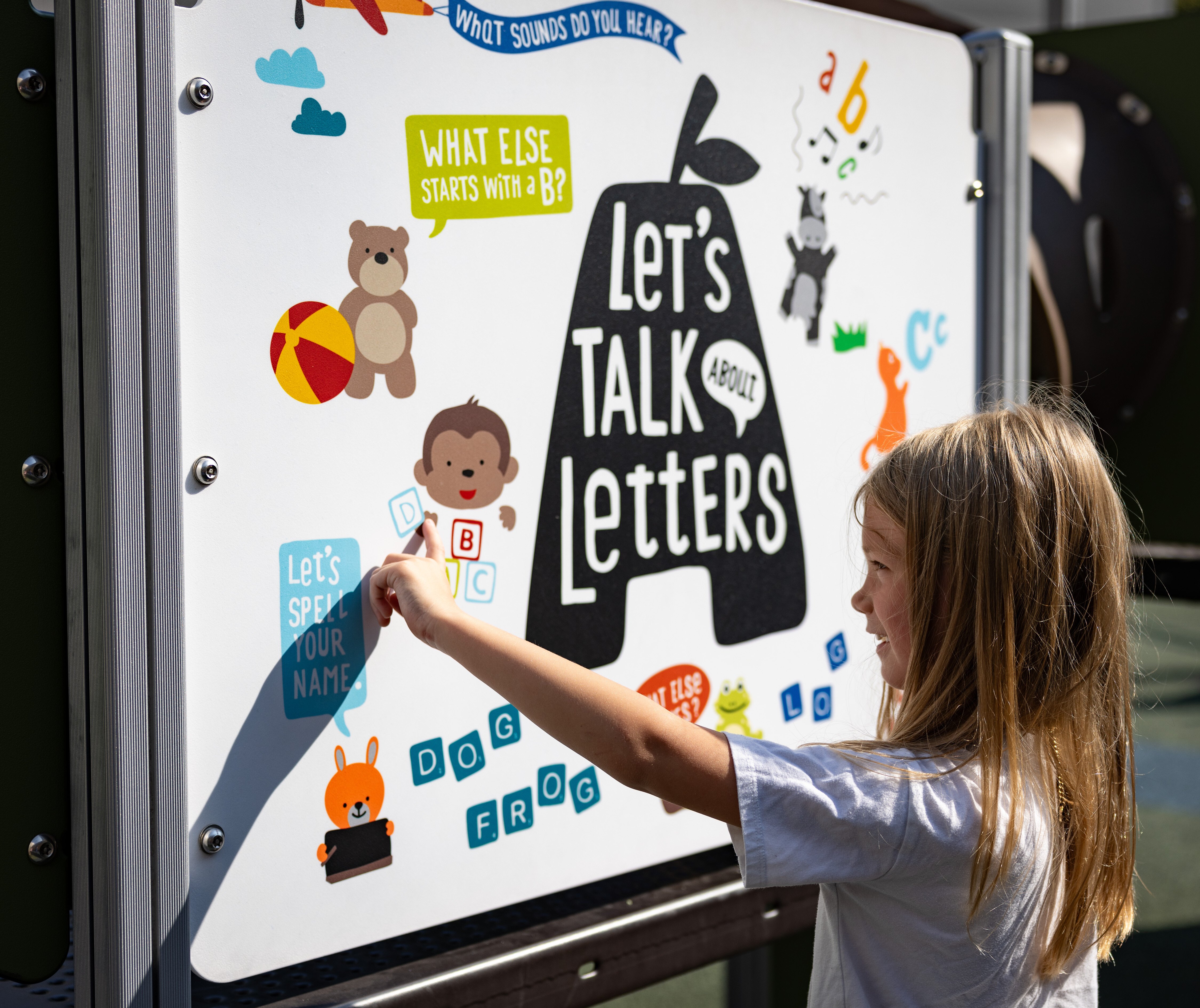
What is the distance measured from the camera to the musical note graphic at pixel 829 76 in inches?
50.7

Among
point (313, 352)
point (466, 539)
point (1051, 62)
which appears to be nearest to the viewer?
point (313, 352)

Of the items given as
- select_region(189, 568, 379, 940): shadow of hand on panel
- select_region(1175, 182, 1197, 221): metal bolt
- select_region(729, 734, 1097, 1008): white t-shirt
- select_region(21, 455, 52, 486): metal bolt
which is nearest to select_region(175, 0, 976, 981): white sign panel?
select_region(189, 568, 379, 940): shadow of hand on panel

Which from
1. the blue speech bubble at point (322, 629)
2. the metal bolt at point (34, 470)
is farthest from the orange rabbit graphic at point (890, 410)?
the metal bolt at point (34, 470)

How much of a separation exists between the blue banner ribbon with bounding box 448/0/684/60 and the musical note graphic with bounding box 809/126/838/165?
202 millimetres

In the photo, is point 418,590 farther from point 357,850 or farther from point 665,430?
point 665,430

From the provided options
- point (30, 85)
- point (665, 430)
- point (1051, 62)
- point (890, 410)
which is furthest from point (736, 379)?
point (1051, 62)

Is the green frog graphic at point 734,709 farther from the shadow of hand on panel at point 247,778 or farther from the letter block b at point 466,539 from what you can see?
the shadow of hand on panel at point 247,778

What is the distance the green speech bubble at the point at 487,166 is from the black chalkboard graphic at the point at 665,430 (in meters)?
0.06

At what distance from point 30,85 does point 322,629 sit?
46 cm

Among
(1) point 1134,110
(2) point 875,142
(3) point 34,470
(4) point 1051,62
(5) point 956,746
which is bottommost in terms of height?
(5) point 956,746

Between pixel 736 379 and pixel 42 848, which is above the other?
pixel 736 379

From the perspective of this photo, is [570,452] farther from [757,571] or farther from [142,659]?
[142,659]

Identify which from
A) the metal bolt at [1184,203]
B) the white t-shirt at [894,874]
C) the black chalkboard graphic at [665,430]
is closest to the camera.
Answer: the white t-shirt at [894,874]

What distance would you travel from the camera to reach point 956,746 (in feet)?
2.93
